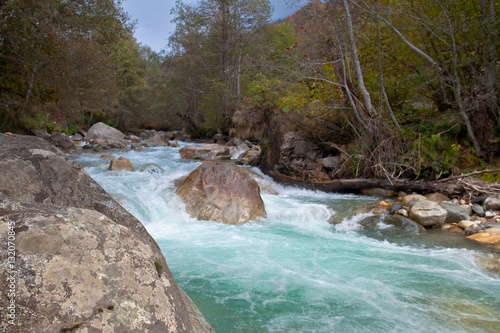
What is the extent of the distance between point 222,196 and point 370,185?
440 centimetres

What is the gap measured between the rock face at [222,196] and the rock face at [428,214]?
3231 millimetres

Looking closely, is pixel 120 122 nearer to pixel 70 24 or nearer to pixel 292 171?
pixel 70 24

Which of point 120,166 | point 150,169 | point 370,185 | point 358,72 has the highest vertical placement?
point 358,72

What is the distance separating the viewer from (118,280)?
143 centimetres

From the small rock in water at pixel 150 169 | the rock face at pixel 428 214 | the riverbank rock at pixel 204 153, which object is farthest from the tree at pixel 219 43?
the rock face at pixel 428 214

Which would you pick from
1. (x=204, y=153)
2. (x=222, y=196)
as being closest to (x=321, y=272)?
(x=222, y=196)

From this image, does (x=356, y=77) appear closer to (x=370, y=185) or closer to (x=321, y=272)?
(x=370, y=185)

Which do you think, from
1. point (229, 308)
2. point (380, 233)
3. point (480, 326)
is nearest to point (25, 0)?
point (229, 308)

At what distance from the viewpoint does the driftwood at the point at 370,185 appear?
859 cm

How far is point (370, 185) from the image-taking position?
9.52 metres

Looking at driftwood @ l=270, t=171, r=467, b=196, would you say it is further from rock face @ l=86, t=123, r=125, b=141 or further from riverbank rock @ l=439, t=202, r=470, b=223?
rock face @ l=86, t=123, r=125, b=141

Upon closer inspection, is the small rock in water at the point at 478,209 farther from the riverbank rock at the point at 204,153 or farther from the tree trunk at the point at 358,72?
the riverbank rock at the point at 204,153

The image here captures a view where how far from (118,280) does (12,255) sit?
40 centimetres

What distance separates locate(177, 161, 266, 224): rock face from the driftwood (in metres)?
2.90
